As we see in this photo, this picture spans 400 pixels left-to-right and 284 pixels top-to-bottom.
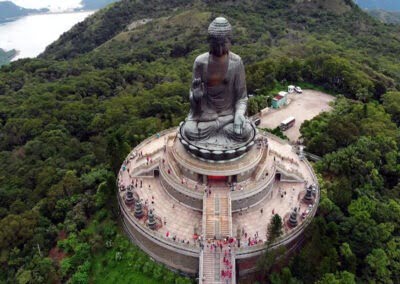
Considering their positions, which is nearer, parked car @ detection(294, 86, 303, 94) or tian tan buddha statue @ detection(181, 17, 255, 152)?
tian tan buddha statue @ detection(181, 17, 255, 152)

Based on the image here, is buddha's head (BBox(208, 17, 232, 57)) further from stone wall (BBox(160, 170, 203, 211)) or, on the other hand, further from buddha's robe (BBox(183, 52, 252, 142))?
stone wall (BBox(160, 170, 203, 211))

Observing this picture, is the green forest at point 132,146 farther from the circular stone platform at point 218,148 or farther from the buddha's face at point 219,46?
the buddha's face at point 219,46

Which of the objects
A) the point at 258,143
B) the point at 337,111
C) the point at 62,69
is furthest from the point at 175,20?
the point at 258,143

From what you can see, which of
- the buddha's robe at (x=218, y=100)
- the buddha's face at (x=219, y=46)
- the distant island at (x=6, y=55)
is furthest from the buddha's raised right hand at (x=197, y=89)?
the distant island at (x=6, y=55)

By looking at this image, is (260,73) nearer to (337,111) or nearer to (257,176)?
(337,111)

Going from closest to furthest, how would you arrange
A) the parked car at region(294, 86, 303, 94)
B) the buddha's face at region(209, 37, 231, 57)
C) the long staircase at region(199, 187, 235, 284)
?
the long staircase at region(199, 187, 235, 284), the buddha's face at region(209, 37, 231, 57), the parked car at region(294, 86, 303, 94)

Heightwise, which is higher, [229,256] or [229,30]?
[229,30]

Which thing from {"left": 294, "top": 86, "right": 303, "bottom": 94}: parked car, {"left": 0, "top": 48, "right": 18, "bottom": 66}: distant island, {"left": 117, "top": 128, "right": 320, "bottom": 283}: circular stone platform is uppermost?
{"left": 117, "top": 128, "right": 320, "bottom": 283}: circular stone platform

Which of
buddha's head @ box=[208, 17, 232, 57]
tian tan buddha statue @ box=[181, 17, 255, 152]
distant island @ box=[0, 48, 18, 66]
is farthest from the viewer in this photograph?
distant island @ box=[0, 48, 18, 66]

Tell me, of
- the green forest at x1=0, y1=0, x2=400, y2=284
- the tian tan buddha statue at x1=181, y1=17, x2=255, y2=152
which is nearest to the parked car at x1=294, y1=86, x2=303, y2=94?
the green forest at x1=0, y1=0, x2=400, y2=284
